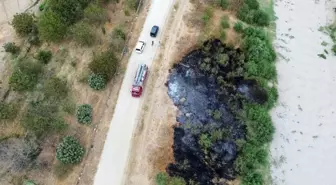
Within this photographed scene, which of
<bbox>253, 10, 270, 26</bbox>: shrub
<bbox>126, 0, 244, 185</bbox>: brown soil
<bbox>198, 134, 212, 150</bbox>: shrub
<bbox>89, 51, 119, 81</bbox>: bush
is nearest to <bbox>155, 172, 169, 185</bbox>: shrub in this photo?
<bbox>126, 0, 244, 185</bbox>: brown soil

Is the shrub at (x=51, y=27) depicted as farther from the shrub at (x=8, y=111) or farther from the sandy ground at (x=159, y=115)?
the sandy ground at (x=159, y=115)

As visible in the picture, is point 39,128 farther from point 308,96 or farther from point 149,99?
point 308,96

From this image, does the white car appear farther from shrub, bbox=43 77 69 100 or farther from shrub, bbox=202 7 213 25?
shrub, bbox=43 77 69 100

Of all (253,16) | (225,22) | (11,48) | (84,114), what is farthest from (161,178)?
(253,16)

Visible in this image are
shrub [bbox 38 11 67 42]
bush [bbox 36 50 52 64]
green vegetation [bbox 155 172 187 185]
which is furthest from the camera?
bush [bbox 36 50 52 64]

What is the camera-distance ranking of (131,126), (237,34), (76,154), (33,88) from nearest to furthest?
(76,154), (131,126), (33,88), (237,34)

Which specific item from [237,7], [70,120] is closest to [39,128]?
[70,120]

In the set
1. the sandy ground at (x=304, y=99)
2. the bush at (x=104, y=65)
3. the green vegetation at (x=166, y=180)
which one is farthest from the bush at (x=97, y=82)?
the sandy ground at (x=304, y=99)
